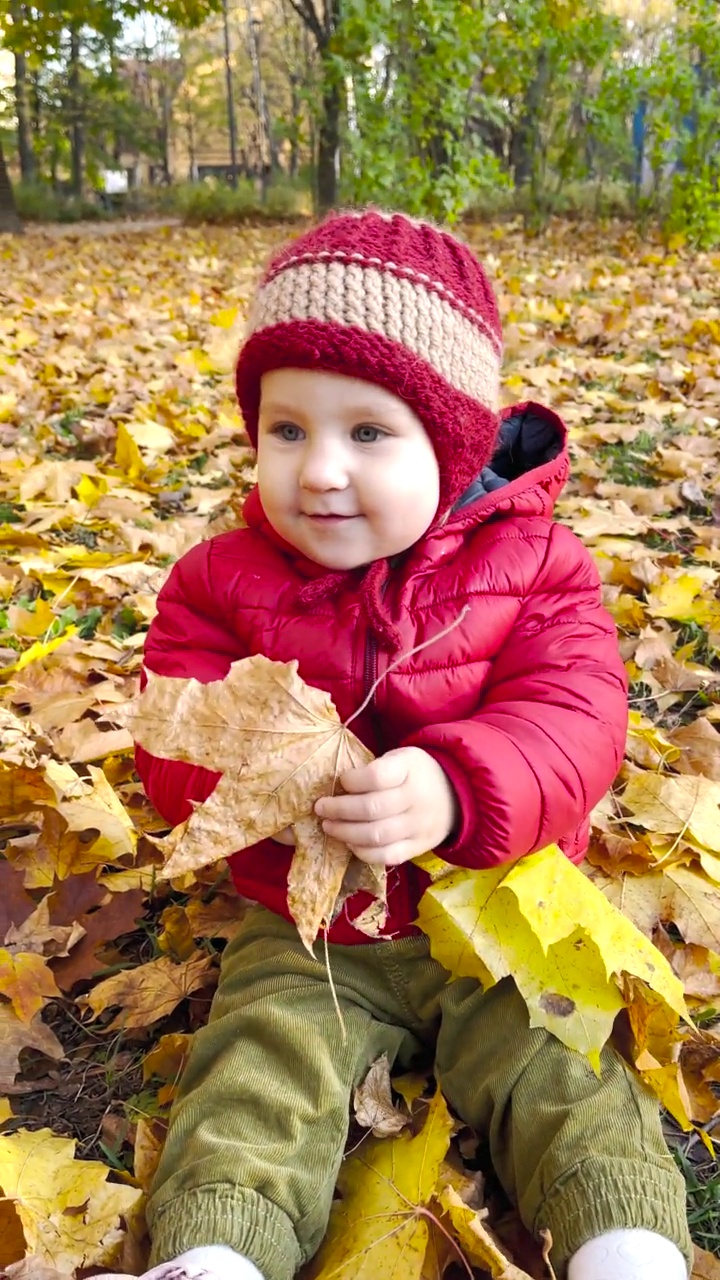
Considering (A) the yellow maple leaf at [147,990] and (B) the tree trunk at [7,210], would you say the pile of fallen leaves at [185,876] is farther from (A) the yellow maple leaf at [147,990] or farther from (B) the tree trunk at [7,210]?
(B) the tree trunk at [7,210]

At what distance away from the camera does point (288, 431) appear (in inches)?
53.8

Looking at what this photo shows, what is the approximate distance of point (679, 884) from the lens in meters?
1.63

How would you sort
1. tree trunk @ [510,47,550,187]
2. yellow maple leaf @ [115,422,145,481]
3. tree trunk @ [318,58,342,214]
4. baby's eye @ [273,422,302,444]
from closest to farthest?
baby's eye @ [273,422,302,444]
yellow maple leaf @ [115,422,145,481]
tree trunk @ [510,47,550,187]
tree trunk @ [318,58,342,214]

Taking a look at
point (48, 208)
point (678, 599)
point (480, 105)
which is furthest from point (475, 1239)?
point (48, 208)

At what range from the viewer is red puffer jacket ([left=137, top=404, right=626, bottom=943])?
1.33 meters

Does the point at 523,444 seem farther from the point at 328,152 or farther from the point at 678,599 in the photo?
the point at 328,152

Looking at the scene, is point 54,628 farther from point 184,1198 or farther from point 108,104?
point 108,104

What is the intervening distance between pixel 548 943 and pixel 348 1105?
33 centimetres

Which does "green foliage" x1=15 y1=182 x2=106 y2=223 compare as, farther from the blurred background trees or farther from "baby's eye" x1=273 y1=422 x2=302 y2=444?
"baby's eye" x1=273 y1=422 x2=302 y2=444

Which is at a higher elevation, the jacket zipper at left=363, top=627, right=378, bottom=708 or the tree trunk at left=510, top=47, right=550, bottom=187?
the tree trunk at left=510, top=47, right=550, bottom=187

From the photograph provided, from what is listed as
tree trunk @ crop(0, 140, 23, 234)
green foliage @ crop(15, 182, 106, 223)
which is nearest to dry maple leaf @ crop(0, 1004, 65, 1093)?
tree trunk @ crop(0, 140, 23, 234)

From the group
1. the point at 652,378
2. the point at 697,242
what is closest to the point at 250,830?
the point at 652,378

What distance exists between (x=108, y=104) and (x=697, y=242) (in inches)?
773

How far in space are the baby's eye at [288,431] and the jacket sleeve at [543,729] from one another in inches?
16.5
